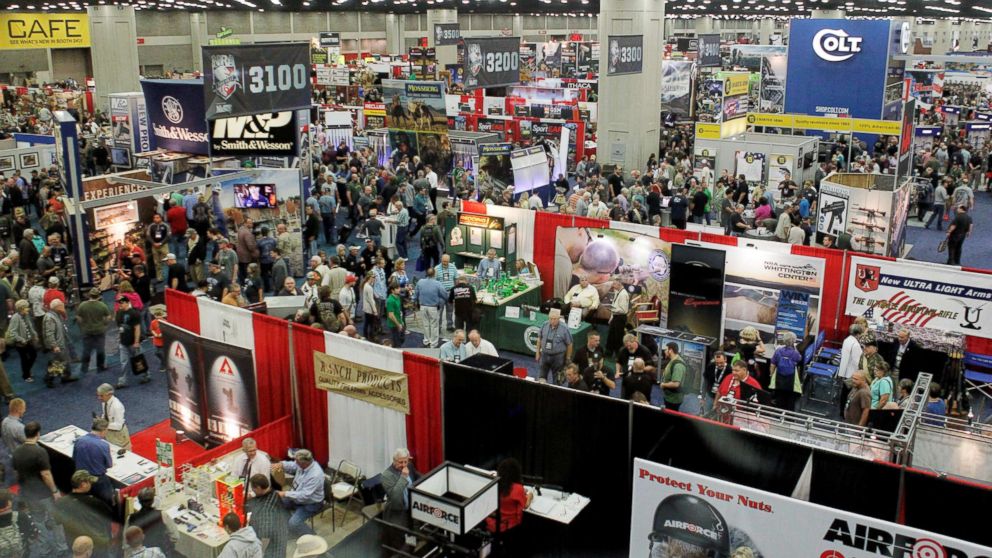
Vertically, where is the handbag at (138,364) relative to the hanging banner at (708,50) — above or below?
below

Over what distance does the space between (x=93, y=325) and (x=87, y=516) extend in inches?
177

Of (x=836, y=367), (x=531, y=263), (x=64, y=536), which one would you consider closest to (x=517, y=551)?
(x=64, y=536)

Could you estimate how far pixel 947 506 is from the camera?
19.9ft

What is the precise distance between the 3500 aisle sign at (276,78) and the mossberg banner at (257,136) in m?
1.36

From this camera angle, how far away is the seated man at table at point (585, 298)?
516 inches

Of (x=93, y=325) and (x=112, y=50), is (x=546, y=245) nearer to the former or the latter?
(x=93, y=325)

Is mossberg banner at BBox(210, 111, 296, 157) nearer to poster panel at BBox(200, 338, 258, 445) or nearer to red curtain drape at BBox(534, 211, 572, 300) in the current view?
red curtain drape at BBox(534, 211, 572, 300)

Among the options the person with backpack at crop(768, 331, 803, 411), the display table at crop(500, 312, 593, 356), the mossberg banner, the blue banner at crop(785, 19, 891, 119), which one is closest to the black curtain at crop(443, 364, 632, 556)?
the person with backpack at crop(768, 331, 803, 411)

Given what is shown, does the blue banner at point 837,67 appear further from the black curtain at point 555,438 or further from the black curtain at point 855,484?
the black curtain at point 855,484

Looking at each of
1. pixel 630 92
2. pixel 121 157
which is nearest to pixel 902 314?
pixel 630 92

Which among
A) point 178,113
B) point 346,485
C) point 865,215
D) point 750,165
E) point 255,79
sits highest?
point 255,79

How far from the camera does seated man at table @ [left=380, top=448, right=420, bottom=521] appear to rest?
25.7ft

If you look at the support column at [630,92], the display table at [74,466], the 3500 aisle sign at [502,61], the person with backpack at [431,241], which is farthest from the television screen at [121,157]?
the display table at [74,466]

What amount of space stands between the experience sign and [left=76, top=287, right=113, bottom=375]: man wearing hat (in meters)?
3.16
